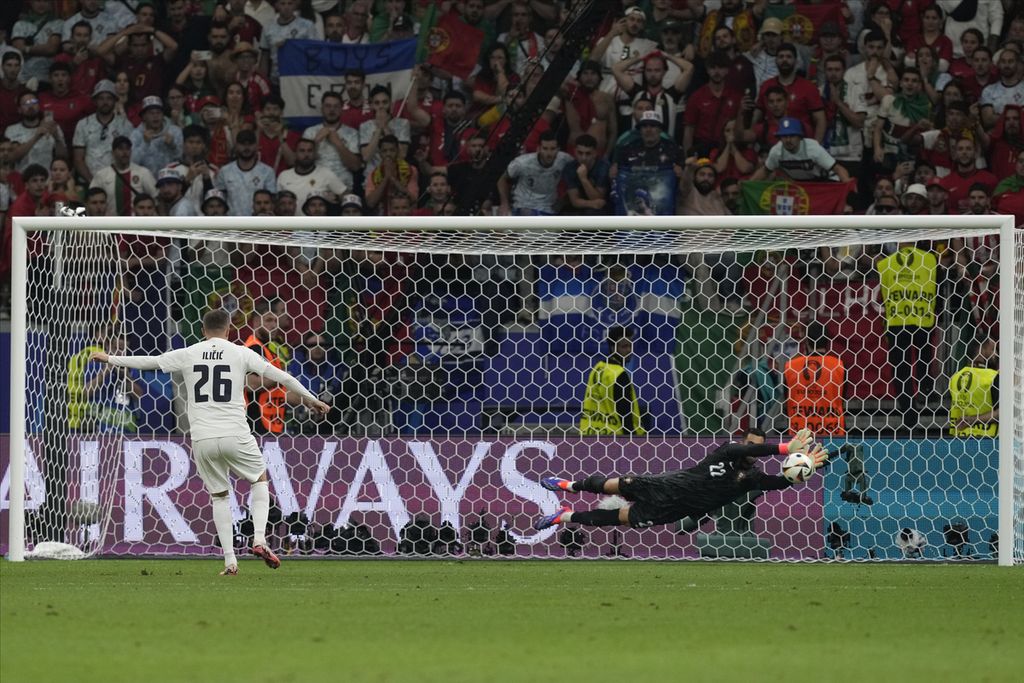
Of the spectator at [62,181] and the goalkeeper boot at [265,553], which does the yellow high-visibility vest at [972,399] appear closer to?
the goalkeeper boot at [265,553]

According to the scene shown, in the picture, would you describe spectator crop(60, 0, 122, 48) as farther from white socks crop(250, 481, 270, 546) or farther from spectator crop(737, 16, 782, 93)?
white socks crop(250, 481, 270, 546)

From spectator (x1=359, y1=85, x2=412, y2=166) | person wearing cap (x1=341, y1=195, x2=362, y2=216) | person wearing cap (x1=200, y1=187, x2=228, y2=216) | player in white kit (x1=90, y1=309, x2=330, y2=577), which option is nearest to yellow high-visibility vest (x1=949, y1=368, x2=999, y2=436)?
player in white kit (x1=90, y1=309, x2=330, y2=577)

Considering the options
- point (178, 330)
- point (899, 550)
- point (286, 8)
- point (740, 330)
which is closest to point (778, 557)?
point (899, 550)

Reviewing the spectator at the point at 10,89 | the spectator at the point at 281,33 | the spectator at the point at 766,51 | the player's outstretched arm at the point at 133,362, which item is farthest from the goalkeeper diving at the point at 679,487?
the spectator at the point at 10,89

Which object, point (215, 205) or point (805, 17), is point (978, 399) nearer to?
point (805, 17)

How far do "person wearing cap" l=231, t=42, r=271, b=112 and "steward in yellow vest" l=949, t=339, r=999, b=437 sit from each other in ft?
27.8

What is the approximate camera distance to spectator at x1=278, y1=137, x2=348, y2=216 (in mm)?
16812

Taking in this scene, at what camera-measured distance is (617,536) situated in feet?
44.2

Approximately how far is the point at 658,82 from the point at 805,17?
1.95m

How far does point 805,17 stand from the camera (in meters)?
17.5

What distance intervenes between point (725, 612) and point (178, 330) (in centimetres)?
731

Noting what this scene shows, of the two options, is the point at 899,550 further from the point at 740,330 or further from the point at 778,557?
the point at 740,330

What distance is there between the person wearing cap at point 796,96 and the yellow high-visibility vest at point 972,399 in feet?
13.3

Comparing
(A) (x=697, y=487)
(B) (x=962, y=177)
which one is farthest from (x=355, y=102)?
(A) (x=697, y=487)
